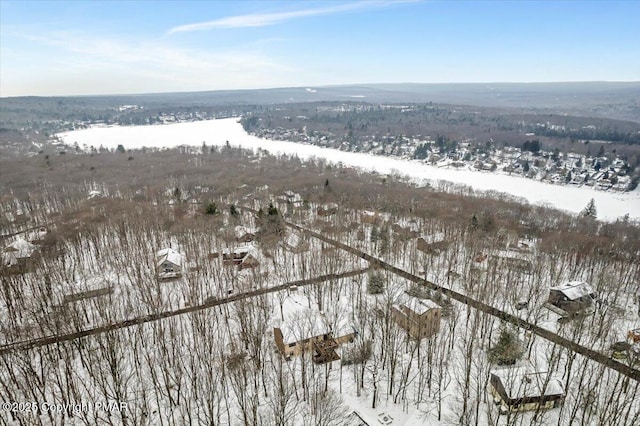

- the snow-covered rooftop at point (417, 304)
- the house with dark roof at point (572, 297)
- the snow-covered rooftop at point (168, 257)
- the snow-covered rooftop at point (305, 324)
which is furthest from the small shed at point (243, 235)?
the house with dark roof at point (572, 297)

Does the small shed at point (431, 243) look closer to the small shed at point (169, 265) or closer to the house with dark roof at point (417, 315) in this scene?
the house with dark roof at point (417, 315)

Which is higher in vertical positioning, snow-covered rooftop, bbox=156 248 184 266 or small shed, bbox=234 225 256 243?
snow-covered rooftop, bbox=156 248 184 266

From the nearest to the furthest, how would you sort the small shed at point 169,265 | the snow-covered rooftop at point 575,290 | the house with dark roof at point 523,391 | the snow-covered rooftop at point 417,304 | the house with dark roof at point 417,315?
the house with dark roof at point 523,391 → the house with dark roof at point 417,315 → the snow-covered rooftop at point 417,304 → the snow-covered rooftop at point 575,290 → the small shed at point 169,265

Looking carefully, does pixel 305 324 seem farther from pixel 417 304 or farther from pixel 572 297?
pixel 572 297

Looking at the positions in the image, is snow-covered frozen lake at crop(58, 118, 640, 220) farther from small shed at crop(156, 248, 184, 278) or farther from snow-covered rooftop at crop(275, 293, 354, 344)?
small shed at crop(156, 248, 184, 278)

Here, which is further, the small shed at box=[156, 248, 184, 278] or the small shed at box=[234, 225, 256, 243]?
the small shed at box=[234, 225, 256, 243]

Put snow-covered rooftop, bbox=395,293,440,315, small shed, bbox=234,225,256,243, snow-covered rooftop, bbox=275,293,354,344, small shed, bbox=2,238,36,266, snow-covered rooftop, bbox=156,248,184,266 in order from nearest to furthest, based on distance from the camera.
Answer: snow-covered rooftop, bbox=275,293,354,344
snow-covered rooftop, bbox=395,293,440,315
small shed, bbox=2,238,36,266
snow-covered rooftop, bbox=156,248,184,266
small shed, bbox=234,225,256,243

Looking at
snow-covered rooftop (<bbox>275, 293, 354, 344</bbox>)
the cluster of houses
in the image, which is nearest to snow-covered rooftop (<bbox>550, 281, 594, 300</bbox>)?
snow-covered rooftop (<bbox>275, 293, 354, 344</bbox>)

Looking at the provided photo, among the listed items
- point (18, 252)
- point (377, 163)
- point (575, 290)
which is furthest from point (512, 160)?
point (18, 252)
